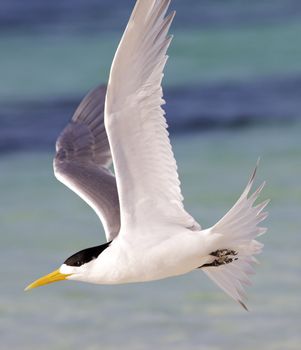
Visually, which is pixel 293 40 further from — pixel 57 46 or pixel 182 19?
pixel 57 46

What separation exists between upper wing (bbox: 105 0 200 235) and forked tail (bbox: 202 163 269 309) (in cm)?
16

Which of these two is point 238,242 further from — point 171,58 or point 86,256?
point 171,58

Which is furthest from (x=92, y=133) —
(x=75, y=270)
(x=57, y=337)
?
(x=75, y=270)

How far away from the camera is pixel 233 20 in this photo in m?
11.3

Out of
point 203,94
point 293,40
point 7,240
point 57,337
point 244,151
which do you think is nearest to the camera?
point 57,337

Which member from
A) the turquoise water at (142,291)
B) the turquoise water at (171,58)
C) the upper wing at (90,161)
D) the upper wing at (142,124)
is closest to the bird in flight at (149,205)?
the upper wing at (142,124)

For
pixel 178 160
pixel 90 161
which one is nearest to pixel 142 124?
pixel 90 161

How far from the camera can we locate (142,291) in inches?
260

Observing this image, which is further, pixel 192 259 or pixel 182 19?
pixel 182 19

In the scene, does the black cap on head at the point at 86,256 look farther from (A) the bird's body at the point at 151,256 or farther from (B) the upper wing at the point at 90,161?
(B) the upper wing at the point at 90,161

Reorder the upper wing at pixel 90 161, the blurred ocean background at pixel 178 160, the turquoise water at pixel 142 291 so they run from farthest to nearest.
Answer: the blurred ocean background at pixel 178 160, the turquoise water at pixel 142 291, the upper wing at pixel 90 161

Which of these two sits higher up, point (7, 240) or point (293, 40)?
point (293, 40)

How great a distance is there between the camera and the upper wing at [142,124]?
4699mm

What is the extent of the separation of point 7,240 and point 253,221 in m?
2.66
